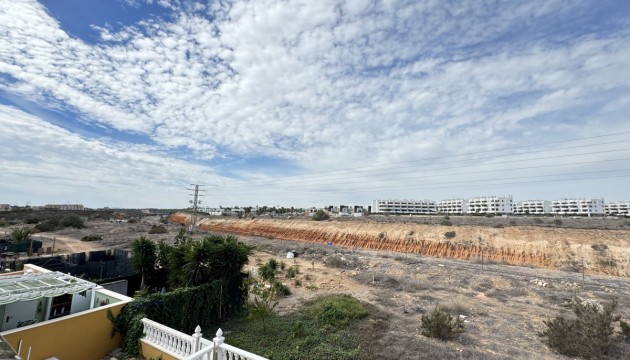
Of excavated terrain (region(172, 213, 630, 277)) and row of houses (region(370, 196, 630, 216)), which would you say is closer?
excavated terrain (region(172, 213, 630, 277))

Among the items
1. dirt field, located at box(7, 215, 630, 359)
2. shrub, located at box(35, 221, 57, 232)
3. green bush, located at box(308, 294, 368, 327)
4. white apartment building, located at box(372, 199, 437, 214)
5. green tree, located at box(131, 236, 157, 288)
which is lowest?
dirt field, located at box(7, 215, 630, 359)

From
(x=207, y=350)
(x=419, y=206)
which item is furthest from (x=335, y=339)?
(x=419, y=206)

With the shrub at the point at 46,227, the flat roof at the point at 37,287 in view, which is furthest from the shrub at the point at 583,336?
the shrub at the point at 46,227

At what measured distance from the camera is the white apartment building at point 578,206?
114794 millimetres

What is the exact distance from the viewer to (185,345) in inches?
307

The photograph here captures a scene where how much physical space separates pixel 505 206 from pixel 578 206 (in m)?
25.7

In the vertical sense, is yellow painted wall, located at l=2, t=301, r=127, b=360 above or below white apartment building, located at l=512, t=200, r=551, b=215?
below

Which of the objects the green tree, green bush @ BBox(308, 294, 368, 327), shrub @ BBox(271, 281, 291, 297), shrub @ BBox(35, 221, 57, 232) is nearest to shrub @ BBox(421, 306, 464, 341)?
green bush @ BBox(308, 294, 368, 327)

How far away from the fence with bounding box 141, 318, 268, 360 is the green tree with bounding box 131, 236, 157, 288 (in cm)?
612

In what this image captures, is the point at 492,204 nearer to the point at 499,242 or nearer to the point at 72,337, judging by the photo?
the point at 499,242

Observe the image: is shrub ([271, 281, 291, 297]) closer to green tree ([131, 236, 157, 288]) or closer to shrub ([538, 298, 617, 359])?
green tree ([131, 236, 157, 288])

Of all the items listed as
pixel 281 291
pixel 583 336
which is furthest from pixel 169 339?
pixel 583 336

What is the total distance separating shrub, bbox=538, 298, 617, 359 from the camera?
9656 millimetres

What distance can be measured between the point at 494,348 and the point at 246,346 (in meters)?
8.53
